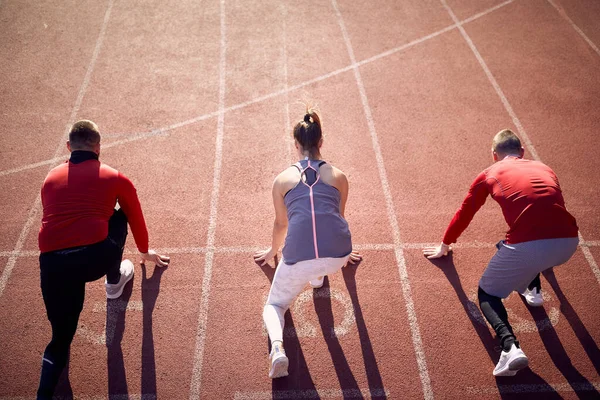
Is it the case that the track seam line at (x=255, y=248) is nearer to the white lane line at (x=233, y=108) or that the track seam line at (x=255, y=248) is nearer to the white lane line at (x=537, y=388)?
the white lane line at (x=233, y=108)

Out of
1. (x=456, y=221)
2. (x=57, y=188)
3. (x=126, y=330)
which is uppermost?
(x=57, y=188)

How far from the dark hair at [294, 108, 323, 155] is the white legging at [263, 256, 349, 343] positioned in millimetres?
1044

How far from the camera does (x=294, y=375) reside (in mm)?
4652

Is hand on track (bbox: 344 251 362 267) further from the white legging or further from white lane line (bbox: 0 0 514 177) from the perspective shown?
white lane line (bbox: 0 0 514 177)

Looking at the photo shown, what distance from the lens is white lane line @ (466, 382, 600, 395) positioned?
4.53 meters

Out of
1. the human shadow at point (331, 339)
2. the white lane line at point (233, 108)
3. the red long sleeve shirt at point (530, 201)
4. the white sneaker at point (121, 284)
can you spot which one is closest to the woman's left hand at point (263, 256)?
the human shadow at point (331, 339)

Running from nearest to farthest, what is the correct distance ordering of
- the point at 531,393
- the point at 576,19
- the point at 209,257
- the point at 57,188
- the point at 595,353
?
the point at 57,188 < the point at 531,393 < the point at 595,353 < the point at 209,257 < the point at 576,19

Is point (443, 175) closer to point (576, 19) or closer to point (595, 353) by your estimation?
point (595, 353)

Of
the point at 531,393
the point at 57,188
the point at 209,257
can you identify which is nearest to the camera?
the point at 57,188

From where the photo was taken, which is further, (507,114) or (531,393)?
(507,114)

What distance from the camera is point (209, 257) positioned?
5.70m

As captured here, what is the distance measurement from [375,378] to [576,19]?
9.86m

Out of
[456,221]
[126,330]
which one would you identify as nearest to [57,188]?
[126,330]

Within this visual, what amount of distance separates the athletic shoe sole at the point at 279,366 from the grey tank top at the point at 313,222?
2.97 ft
